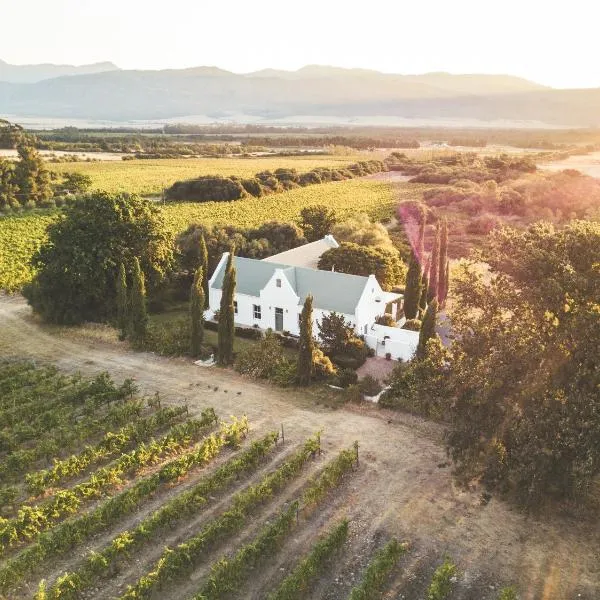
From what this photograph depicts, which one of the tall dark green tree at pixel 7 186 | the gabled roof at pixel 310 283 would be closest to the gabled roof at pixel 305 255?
the gabled roof at pixel 310 283

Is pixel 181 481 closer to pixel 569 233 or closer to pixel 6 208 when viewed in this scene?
pixel 569 233

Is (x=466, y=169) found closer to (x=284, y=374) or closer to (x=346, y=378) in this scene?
(x=346, y=378)

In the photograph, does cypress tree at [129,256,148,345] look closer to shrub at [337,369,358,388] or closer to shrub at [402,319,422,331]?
shrub at [337,369,358,388]

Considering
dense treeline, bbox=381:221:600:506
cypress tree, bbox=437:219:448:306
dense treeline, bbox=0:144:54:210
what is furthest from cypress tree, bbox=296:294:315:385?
dense treeline, bbox=0:144:54:210

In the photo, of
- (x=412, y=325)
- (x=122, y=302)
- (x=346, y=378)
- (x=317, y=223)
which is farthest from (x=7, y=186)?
(x=346, y=378)

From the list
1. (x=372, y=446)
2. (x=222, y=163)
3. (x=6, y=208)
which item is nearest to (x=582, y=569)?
(x=372, y=446)
